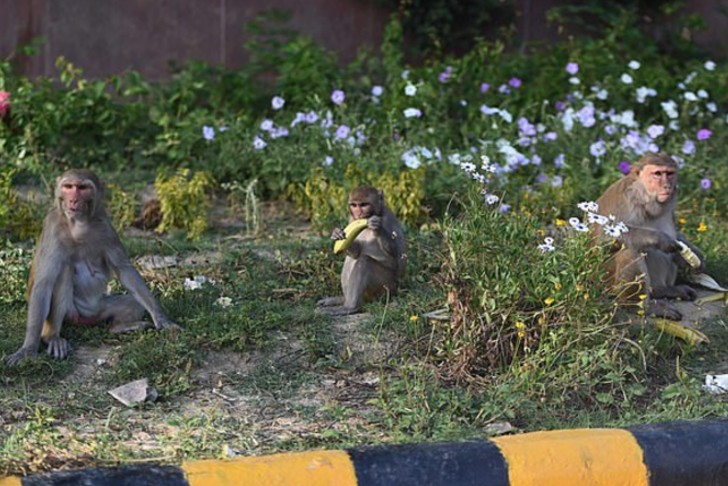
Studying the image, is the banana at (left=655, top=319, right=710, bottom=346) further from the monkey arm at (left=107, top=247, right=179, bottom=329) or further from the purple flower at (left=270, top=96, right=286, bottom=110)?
the purple flower at (left=270, top=96, right=286, bottom=110)

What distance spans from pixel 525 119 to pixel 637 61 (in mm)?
1918

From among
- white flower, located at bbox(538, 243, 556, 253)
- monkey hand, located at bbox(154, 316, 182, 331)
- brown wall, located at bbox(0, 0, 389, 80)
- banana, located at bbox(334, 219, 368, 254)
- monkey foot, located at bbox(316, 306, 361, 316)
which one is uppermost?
brown wall, located at bbox(0, 0, 389, 80)

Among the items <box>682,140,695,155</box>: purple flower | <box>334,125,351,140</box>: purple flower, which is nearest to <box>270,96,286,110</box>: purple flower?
<box>334,125,351,140</box>: purple flower

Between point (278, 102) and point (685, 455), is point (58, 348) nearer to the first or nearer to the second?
point (685, 455)

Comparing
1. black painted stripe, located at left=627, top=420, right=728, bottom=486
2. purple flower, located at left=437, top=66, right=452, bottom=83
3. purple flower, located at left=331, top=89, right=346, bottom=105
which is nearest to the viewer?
black painted stripe, located at left=627, top=420, right=728, bottom=486

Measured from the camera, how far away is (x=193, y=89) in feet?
34.7

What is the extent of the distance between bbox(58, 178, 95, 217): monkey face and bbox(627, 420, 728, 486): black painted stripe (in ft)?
9.27

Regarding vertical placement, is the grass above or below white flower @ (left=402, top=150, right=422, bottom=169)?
below

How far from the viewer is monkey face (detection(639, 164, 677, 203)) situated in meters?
7.50

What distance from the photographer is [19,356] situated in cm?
634

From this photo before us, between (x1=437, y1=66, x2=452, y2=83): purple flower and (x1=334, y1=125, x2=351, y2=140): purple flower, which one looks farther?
(x1=437, y1=66, x2=452, y2=83): purple flower

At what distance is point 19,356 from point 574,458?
8.42ft

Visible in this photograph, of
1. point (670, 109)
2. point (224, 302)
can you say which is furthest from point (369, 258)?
point (670, 109)

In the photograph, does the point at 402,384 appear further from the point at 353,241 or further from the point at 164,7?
the point at 164,7
